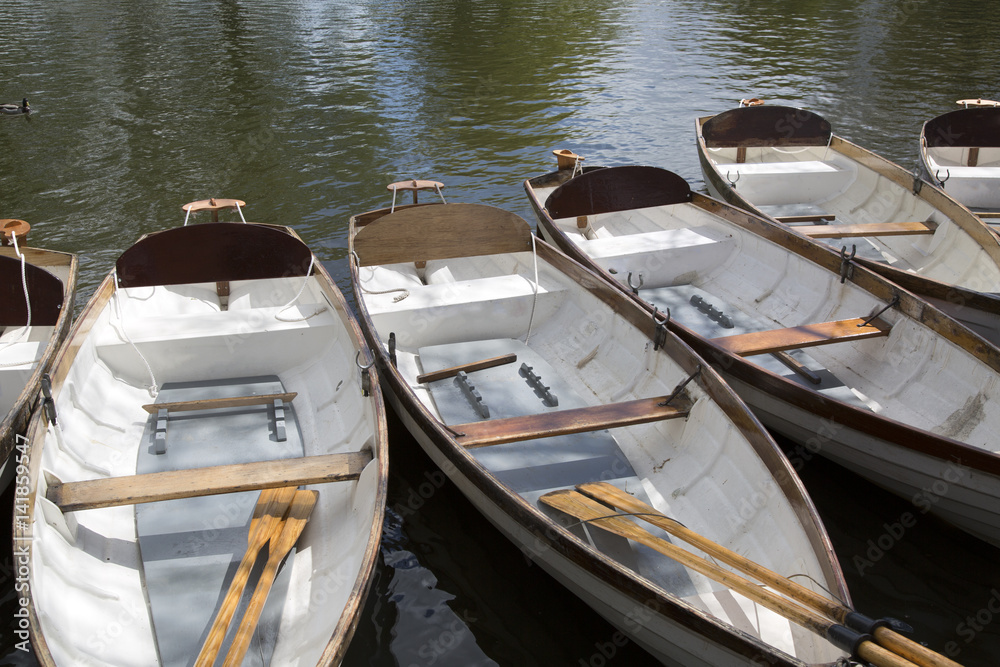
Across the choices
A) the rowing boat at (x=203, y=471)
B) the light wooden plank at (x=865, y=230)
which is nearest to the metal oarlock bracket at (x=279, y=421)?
the rowing boat at (x=203, y=471)

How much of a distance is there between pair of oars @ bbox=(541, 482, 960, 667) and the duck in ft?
51.7

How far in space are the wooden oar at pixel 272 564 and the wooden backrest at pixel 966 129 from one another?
10.1 meters

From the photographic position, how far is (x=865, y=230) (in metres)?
7.95

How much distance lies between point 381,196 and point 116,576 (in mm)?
9048

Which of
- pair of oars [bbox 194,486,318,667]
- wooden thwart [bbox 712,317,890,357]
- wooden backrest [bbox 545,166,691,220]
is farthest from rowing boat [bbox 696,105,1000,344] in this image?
pair of oars [bbox 194,486,318,667]

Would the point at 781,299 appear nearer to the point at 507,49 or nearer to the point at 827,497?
the point at 827,497

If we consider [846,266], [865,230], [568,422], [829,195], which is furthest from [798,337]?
[829,195]

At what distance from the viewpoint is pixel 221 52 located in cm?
2105

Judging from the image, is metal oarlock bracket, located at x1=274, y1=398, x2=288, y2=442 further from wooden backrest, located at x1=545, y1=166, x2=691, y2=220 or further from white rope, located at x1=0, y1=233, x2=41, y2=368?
wooden backrest, located at x1=545, y1=166, x2=691, y2=220

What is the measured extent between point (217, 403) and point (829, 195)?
818 cm

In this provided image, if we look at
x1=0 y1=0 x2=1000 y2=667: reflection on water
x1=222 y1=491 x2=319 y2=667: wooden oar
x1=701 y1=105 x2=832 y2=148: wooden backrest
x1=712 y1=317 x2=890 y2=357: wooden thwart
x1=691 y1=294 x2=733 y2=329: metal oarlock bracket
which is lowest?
x1=0 y1=0 x2=1000 y2=667: reflection on water

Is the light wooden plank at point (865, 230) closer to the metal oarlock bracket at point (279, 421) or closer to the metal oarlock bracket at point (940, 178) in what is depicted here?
the metal oarlock bracket at point (940, 178)

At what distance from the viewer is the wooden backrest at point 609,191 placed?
322 inches

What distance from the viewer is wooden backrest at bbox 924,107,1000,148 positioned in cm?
1055
